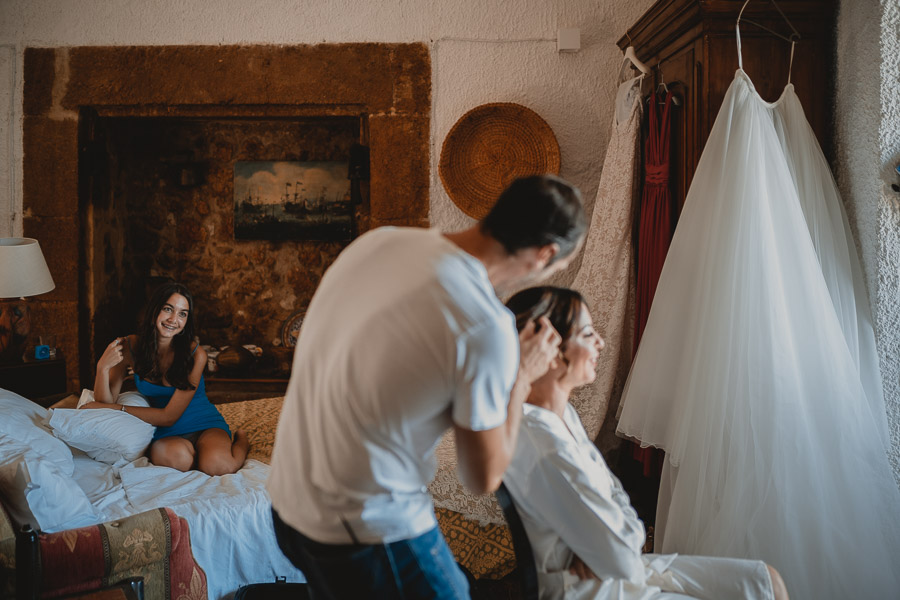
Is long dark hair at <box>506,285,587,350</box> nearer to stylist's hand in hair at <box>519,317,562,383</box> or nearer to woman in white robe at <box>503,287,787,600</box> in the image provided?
woman in white robe at <box>503,287,787,600</box>

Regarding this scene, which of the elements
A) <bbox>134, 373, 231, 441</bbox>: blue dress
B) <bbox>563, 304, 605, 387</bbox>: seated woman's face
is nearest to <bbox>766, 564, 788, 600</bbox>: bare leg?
<bbox>563, 304, 605, 387</bbox>: seated woman's face

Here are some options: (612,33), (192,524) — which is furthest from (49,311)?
(612,33)

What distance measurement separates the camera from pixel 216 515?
2211 mm

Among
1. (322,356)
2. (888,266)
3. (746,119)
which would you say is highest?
(746,119)

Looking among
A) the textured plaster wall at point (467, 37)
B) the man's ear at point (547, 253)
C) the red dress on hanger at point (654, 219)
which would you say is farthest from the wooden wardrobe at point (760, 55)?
the man's ear at point (547, 253)

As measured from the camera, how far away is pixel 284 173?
5.14 m

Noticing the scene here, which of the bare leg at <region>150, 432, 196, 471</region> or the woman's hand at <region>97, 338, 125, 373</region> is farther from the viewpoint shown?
the woman's hand at <region>97, 338, 125, 373</region>

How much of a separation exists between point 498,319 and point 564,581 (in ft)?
2.22

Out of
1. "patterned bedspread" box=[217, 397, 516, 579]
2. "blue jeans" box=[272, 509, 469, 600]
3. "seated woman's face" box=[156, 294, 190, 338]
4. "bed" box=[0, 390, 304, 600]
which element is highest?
"seated woman's face" box=[156, 294, 190, 338]

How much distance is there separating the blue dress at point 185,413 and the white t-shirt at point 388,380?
196cm

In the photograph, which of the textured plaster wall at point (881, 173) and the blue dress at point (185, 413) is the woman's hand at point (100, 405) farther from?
the textured plaster wall at point (881, 173)

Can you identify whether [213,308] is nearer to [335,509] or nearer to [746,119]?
[746,119]

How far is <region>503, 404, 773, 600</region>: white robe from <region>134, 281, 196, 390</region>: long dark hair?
199 cm

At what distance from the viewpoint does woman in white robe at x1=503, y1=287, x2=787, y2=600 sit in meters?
1.35
